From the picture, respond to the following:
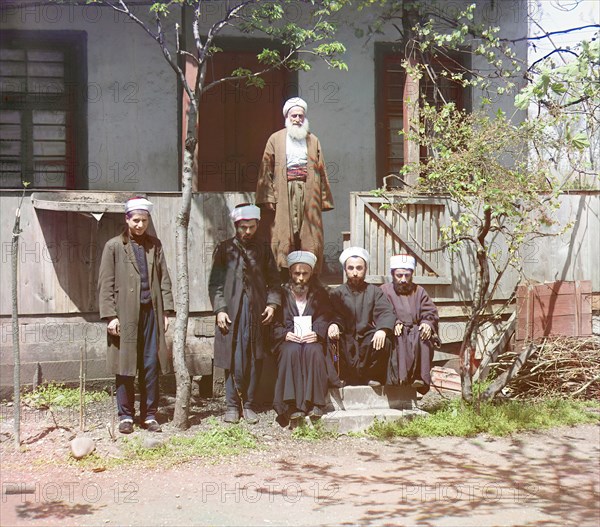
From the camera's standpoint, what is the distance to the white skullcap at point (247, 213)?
827 cm

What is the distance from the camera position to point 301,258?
8234 millimetres

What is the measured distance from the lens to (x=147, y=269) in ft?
25.4

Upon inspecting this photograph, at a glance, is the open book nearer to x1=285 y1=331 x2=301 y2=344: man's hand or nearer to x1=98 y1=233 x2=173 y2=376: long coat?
x1=285 y1=331 x2=301 y2=344: man's hand

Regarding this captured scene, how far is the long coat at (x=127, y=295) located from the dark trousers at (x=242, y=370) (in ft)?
2.24

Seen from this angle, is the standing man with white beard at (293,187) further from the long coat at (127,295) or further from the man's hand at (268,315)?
the long coat at (127,295)

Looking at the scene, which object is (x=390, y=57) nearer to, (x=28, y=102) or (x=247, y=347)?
(x=28, y=102)

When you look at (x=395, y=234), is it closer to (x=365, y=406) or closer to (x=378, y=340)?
(x=378, y=340)

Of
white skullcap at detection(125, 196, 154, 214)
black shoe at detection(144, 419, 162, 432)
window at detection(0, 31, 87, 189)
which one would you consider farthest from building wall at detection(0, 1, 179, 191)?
black shoe at detection(144, 419, 162, 432)

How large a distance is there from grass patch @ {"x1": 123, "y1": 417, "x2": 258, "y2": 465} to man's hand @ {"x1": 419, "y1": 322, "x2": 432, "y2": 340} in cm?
194

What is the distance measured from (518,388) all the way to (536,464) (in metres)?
2.44

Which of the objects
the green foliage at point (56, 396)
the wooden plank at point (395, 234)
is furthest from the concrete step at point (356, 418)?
the green foliage at point (56, 396)

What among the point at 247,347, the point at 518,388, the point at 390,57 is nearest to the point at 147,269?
the point at 247,347

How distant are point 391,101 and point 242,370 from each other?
222 inches

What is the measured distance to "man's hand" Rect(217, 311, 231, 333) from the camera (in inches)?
315
